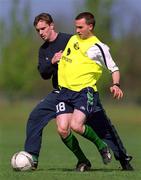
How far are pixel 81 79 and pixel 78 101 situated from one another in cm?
31

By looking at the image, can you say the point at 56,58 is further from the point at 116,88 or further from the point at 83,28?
the point at 116,88

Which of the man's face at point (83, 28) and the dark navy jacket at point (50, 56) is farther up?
the man's face at point (83, 28)

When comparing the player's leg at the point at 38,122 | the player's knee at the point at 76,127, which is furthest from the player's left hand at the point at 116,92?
the player's leg at the point at 38,122

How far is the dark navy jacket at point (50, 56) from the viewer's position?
35.9 ft

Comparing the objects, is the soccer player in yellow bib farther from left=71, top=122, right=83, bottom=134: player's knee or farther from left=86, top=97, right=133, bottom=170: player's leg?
left=86, top=97, right=133, bottom=170: player's leg

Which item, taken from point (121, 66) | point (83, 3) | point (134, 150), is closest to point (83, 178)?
point (134, 150)

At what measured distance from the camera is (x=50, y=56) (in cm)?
1099

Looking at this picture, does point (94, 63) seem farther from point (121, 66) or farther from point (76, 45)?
point (121, 66)

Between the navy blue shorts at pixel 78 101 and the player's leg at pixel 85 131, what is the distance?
91 millimetres

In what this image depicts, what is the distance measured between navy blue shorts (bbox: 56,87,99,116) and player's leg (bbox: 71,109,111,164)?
9cm

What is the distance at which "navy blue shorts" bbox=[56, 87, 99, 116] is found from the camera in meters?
10.5

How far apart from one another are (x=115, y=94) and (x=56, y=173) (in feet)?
4.41

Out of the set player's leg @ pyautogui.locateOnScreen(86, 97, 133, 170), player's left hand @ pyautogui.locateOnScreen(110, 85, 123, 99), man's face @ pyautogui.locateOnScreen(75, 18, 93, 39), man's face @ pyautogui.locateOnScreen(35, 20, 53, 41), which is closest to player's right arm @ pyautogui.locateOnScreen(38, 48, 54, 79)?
man's face @ pyautogui.locateOnScreen(35, 20, 53, 41)

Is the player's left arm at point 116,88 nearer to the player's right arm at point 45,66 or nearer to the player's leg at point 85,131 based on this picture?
the player's leg at point 85,131
